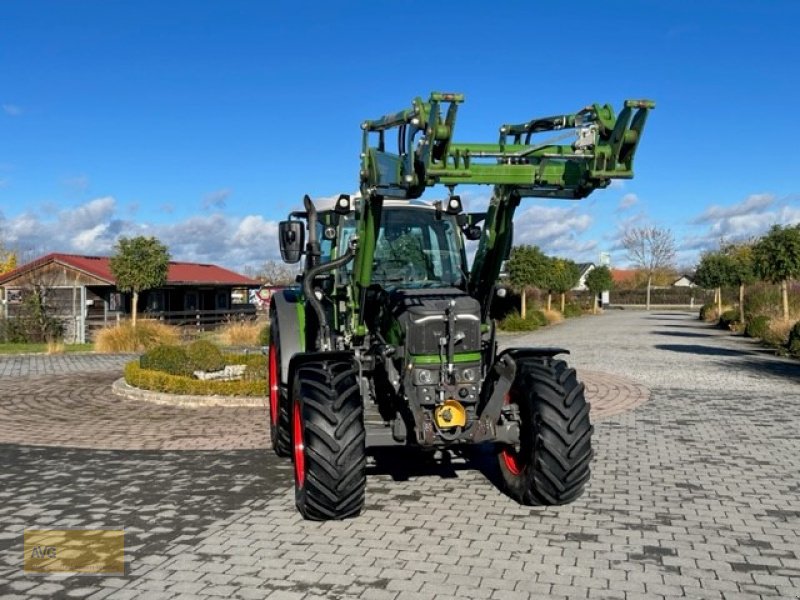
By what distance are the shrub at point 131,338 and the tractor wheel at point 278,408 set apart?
12737 millimetres

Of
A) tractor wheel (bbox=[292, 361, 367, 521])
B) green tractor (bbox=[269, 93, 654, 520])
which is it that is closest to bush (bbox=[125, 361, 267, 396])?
green tractor (bbox=[269, 93, 654, 520])

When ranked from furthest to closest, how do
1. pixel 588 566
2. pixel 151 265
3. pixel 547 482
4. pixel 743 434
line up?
1. pixel 151 265
2. pixel 743 434
3. pixel 547 482
4. pixel 588 566

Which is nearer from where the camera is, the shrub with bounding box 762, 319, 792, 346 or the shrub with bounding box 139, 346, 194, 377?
the shrub with bounding box 139, 346, 194, 377

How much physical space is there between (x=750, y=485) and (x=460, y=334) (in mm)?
3012

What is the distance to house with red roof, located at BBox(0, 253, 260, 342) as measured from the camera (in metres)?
26.7

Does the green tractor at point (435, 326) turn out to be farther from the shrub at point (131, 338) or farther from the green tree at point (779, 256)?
the green tree at point (779, 256)

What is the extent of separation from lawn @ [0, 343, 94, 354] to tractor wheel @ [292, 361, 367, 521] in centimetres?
1773

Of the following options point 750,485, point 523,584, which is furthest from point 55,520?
point 750,485

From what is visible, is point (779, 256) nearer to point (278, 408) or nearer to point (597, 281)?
point (278, 408)

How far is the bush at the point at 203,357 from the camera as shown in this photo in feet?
44.9

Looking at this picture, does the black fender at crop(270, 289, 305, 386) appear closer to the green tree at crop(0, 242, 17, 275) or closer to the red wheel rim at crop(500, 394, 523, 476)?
the red wheel rim at crop(500, 394, 523, 476)

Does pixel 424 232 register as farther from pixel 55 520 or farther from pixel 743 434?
pixel 743 434

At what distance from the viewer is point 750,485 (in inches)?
266

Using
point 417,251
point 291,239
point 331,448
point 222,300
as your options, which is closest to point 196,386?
point 291,239
